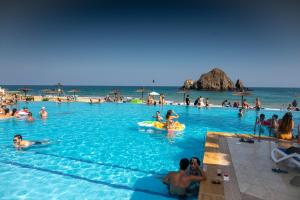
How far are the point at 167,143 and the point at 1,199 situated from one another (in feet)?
24.7

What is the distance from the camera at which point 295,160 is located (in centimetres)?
659

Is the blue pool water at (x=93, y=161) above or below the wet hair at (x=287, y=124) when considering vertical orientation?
below

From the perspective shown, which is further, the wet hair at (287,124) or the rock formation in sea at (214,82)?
the rock formation in sea at (214,82)

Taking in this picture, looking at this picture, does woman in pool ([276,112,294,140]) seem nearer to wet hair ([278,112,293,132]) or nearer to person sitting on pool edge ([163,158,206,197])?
wet hair ([278,112,293,132])

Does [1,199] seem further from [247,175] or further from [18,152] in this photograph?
[247,175]

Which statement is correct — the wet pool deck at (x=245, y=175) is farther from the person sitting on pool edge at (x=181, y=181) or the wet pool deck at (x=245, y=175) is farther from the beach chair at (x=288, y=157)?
the person sitting on pool edge at (x=181, y=181)

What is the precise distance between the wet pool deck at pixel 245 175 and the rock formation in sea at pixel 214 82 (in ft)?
319

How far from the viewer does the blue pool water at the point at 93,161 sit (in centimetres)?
675

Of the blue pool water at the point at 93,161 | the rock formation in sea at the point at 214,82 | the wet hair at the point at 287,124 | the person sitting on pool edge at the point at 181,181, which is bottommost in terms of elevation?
the blue pool water at the point at 93,161

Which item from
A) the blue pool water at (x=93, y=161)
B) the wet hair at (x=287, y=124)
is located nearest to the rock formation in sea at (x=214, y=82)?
the blue pool water at (x=93, y=161)

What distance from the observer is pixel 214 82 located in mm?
105375

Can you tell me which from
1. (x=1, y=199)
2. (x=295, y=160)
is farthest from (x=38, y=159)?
(x=295, y=160)

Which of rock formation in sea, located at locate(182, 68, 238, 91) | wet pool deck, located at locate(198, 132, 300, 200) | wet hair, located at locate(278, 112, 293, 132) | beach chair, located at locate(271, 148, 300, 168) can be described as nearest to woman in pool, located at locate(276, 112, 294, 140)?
wet hair, located at locate(278, 112, 293, 132)

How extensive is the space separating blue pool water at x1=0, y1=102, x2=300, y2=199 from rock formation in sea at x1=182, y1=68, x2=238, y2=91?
91967 millimetres
